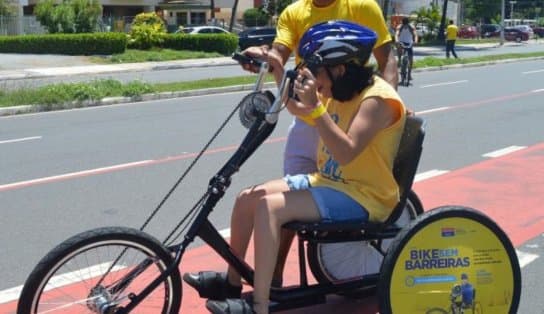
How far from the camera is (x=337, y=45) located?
10.8 ft

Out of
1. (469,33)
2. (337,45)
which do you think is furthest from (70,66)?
(469,33)

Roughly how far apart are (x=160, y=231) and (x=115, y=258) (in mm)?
2211

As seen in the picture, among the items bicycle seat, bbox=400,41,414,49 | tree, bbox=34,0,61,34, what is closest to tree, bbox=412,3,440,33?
tree, bbox=34,0,61,34

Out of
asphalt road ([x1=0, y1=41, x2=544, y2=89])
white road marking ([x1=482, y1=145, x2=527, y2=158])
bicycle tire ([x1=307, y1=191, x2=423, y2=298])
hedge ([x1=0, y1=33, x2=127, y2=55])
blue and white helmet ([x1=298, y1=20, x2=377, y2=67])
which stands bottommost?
asphalt road ([x1=0, y1=41, x2=544, y2=89])

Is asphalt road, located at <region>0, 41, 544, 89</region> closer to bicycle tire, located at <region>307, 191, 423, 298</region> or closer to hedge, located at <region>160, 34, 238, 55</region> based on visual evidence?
hedge, located at <region>160, 34, 238, 55</region>

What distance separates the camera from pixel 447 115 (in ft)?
40.5

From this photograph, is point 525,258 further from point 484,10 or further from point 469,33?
point 484,10

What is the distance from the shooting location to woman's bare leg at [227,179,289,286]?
11.7 ft

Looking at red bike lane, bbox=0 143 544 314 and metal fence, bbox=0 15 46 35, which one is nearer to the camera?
red bike lane, bbox=0 143 544 314

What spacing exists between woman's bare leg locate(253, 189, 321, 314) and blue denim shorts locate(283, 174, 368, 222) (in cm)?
4

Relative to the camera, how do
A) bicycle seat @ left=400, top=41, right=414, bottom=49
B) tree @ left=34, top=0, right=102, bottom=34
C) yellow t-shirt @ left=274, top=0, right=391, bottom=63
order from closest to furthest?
yellow t-shirt @ left=274, top=0, right=391, bottom=63 → bicycle seat @ left=400, top=41, right=414, bottom=49 → tree @ left=34, top=0, right=102, bottom=34

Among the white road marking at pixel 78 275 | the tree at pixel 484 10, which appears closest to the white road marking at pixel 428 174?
the white road marking at pixel 78 275

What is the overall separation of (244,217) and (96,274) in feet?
2.45

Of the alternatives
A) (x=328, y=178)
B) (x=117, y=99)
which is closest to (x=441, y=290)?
(x=328, y=178)
